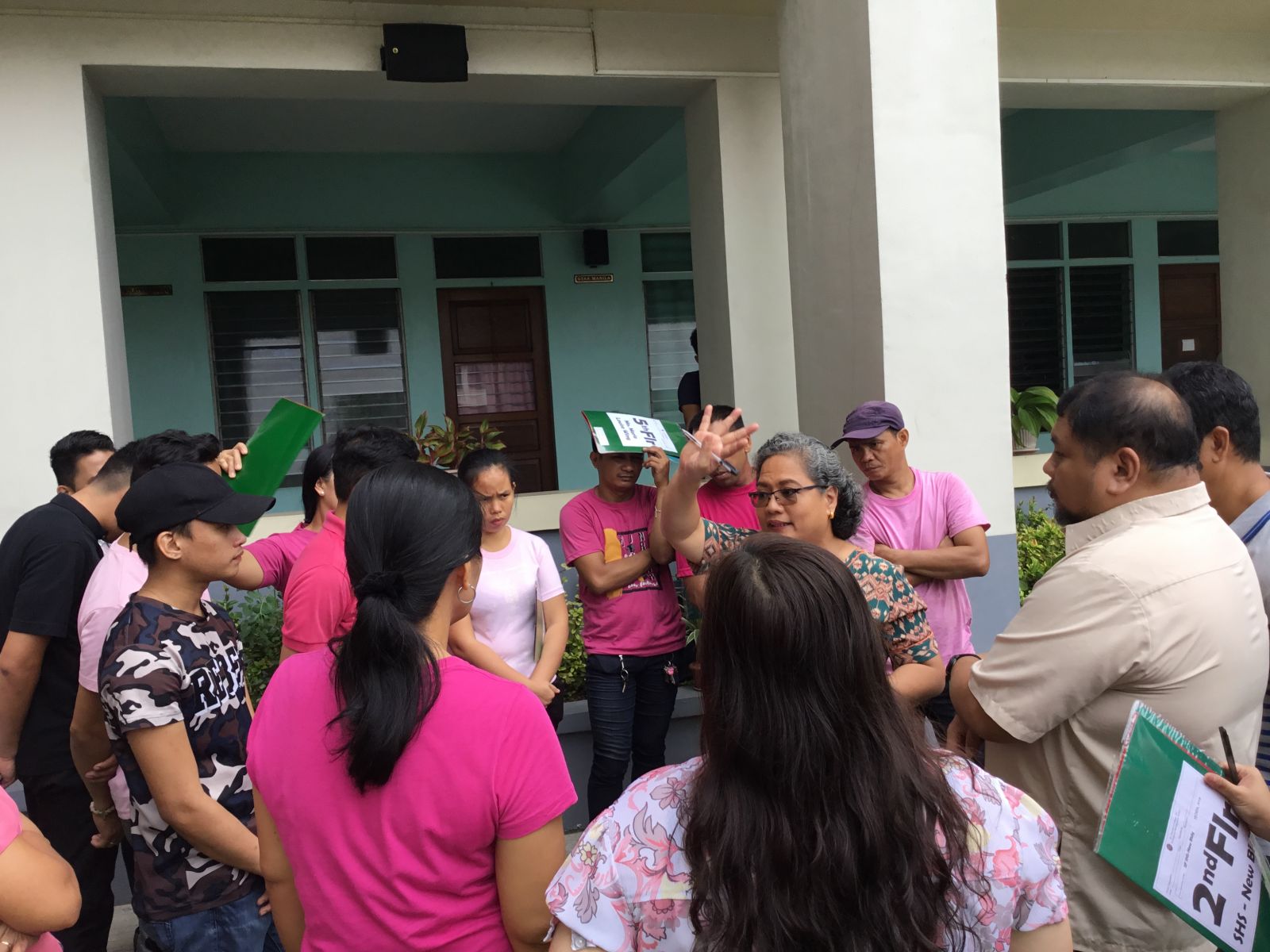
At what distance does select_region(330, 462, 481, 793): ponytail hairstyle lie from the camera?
4.30ft

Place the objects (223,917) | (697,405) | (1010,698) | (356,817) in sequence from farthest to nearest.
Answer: (697,405) < (223,917) < (1010,698) < (356,817)

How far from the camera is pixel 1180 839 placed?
4.74ft

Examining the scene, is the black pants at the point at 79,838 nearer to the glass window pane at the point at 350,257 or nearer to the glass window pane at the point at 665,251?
the glass window pane at the point at 350,257

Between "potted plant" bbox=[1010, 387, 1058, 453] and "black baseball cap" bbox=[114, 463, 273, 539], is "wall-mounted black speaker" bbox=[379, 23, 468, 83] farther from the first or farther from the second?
"potted plant" bbox=[1010, 387, 1058, 453]

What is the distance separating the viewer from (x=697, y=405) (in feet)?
20.1

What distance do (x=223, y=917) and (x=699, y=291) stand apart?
436cm

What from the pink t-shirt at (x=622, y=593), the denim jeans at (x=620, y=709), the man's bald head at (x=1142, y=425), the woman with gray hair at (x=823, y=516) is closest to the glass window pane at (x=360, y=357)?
the pink t-shirt at (x=622, y=593)

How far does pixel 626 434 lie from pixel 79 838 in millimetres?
2054

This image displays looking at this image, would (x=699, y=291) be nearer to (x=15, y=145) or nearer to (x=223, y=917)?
(x=15, y=145)

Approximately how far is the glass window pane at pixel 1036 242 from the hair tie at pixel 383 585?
1011 cm

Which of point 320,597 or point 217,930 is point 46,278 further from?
point 217,930

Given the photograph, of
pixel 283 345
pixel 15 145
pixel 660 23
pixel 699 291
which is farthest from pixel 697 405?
pixel 283 345

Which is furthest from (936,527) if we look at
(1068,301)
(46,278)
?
(1068,301)

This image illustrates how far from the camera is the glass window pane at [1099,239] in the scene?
10.2 m
